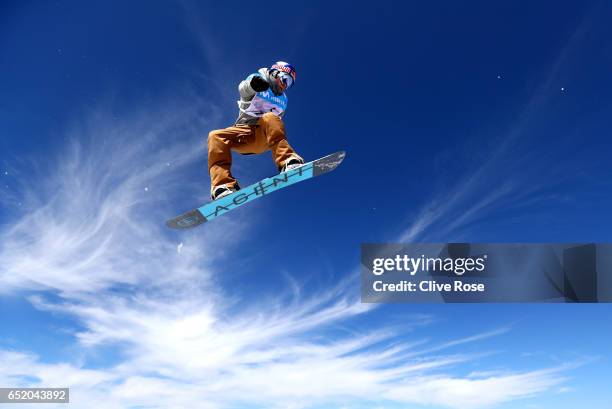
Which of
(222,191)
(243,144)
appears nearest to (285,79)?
(243,144)

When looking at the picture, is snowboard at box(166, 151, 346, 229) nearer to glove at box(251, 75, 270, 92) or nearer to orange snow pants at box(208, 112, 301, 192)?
orange snow pants at box(208, 112, 301, 192)

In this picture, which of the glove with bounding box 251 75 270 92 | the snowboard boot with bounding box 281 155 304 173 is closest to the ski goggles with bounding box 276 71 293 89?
the glove with bounding box 251 75 270 92

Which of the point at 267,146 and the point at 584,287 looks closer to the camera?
the point at 267,146

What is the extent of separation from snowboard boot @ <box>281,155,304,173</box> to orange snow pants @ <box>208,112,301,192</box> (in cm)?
11

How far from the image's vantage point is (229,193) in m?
12.0

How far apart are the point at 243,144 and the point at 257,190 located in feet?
4.30

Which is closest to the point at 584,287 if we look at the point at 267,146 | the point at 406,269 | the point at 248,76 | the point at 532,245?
the point at 532,245

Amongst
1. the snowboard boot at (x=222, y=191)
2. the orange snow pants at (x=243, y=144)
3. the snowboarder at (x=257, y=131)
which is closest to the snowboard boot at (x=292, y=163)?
the snowboarder at (x=257, y=131)

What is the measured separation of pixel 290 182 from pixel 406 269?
5.11 meters

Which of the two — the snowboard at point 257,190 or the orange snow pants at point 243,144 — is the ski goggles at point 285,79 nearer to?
the orange snow pants at point 243,144

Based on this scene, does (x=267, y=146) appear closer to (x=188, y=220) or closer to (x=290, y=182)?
(x=290, y=182)

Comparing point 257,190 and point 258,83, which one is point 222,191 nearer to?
point 257,190

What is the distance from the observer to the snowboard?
38.4 feet

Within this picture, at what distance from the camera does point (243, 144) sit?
12570 millimetres
